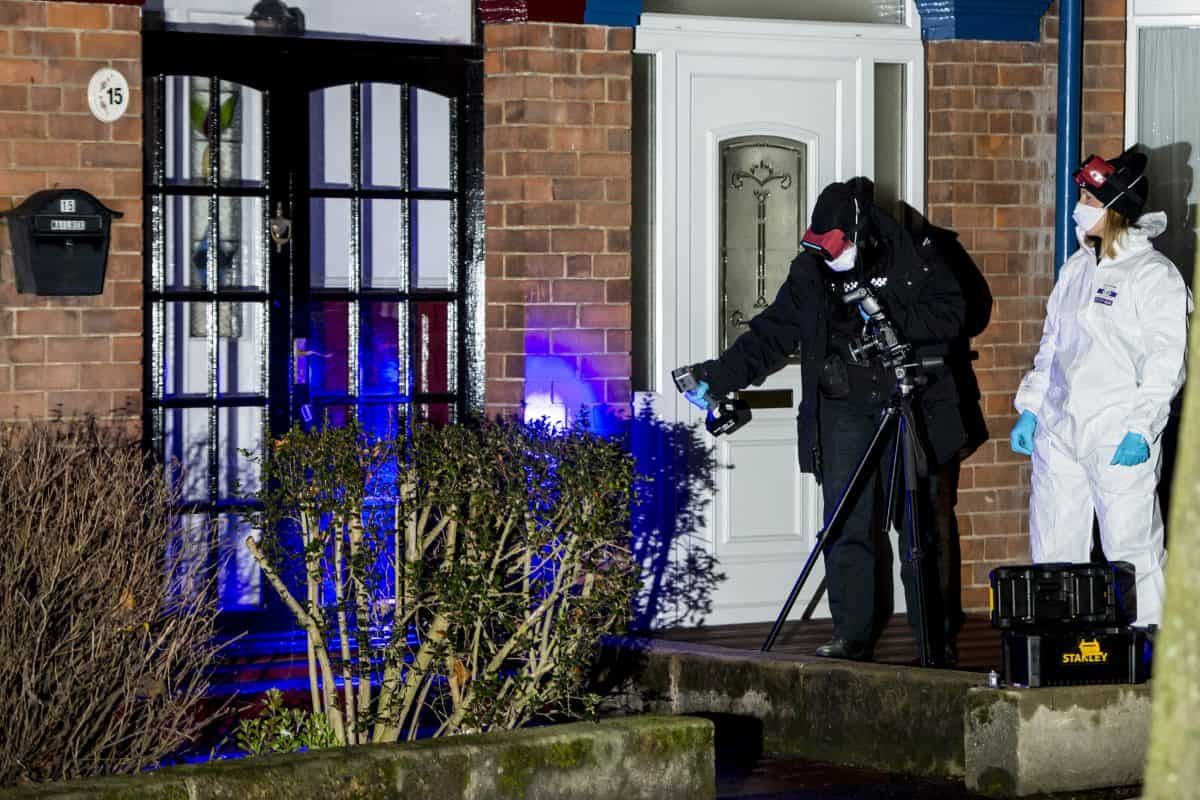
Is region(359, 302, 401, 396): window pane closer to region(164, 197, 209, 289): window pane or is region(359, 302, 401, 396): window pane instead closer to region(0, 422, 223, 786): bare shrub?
region(164, 197, 209, 289): window pane

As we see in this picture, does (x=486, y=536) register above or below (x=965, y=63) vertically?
below

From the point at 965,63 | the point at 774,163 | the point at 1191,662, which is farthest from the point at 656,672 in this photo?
the point at 1191,662

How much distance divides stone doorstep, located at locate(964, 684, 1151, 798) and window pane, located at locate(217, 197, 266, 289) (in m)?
3.72

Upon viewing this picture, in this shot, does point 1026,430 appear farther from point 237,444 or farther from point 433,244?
point 237,444

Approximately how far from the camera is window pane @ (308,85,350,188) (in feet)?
28.3

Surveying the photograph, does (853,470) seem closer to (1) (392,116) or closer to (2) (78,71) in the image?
(1) (392,116)

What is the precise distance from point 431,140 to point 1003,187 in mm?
2656

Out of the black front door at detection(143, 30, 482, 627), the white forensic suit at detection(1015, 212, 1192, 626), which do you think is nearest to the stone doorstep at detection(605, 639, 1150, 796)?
the white forensic suit at detection(1015, 212, 1192, 626)

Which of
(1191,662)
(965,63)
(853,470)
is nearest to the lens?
(1191,662)

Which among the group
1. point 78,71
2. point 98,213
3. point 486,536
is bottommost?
point 486,536

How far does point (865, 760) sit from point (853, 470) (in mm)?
1562

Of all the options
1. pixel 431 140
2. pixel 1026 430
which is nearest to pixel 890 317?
pixel 1026 430

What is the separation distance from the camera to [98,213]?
796 centimetres

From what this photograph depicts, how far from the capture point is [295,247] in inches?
339
